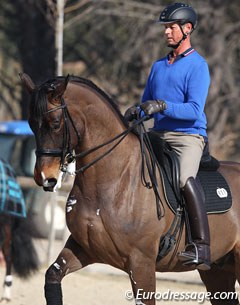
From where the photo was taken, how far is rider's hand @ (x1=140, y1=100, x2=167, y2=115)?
5172 millimetres

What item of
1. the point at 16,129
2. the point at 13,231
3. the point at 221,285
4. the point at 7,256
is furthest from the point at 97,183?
the point at 16,129

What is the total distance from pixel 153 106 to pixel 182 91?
1.28 feet

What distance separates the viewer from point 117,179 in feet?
17.1

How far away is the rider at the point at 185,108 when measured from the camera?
5.37 m

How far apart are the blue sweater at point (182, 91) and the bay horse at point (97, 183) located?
0.35m

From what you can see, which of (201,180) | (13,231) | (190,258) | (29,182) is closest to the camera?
(190,258)

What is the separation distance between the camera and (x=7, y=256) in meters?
9.01

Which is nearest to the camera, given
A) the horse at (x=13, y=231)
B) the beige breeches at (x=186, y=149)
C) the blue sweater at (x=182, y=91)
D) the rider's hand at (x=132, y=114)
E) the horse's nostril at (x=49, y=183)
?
the horse's nostril at (x=49, y=183)

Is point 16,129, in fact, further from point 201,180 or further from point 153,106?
point 153,106

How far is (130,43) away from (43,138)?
12719 mm

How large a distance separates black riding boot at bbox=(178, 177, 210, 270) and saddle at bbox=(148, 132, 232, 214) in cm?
9

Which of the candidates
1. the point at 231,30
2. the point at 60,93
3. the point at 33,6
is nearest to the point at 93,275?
the point at 60,93

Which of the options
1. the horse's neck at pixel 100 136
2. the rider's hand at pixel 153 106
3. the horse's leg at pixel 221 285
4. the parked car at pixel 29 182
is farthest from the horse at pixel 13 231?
the rider's hand at pixel 153 106

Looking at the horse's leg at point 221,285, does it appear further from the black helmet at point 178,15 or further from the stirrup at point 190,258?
the black helmet at point 178,15
